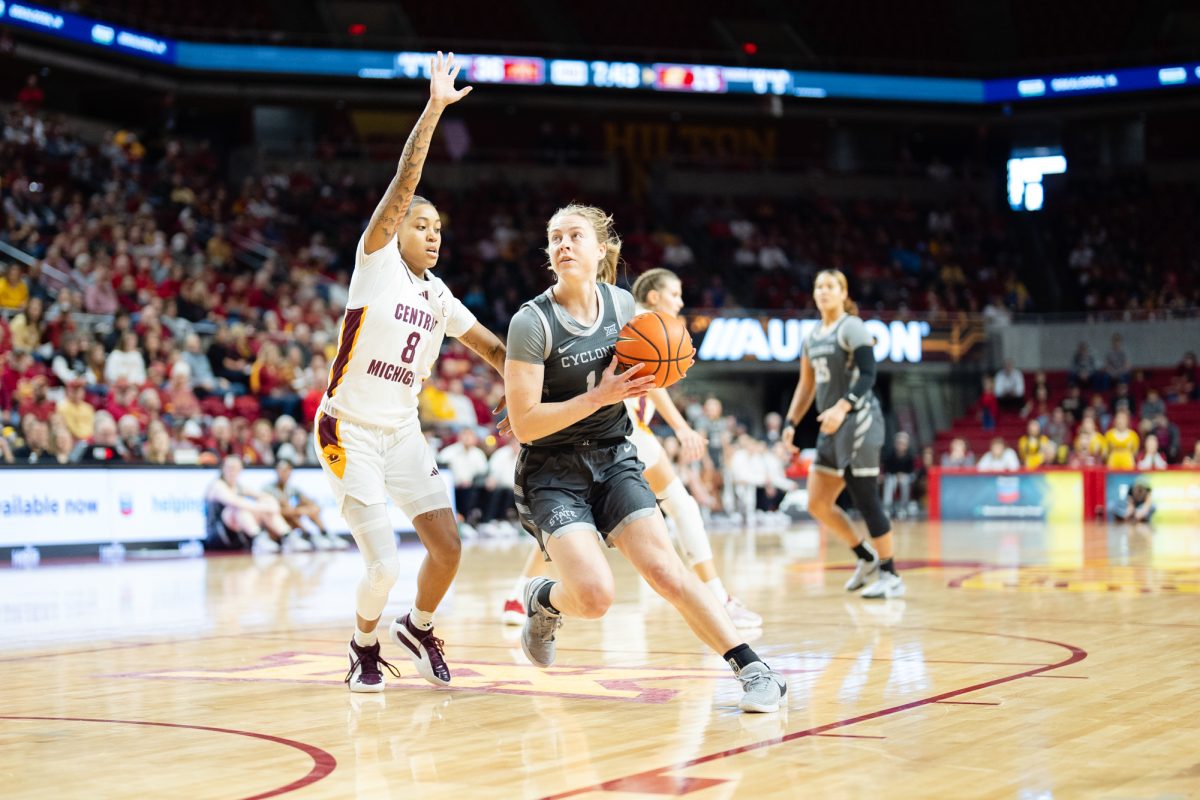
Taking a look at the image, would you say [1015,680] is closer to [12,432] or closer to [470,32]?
[12,432]

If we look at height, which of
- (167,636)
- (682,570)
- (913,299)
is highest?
(913,299)

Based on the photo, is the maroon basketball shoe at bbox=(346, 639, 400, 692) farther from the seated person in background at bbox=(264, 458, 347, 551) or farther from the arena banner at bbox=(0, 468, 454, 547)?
the seated person in background at bbox=(264, 458, 347, 551)

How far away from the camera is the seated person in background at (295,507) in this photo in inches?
652

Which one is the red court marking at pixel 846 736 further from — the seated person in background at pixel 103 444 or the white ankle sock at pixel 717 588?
the seated person in background at pixel 103 444

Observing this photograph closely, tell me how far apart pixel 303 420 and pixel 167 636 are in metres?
10.5

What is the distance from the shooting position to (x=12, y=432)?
15.5 metres

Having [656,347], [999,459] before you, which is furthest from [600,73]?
[656,347]

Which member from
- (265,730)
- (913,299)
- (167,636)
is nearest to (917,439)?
(913,299)

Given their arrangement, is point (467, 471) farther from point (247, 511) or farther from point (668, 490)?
point (668, 490)

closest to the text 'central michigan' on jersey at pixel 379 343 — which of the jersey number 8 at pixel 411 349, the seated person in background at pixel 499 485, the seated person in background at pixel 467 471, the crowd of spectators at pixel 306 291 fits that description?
the jersey number 8 at pixel 411 349

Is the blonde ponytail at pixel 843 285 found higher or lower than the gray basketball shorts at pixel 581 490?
higher

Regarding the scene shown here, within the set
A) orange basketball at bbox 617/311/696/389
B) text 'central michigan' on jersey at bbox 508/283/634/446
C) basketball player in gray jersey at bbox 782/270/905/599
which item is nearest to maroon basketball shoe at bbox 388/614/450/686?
text 'central michigan' on jersey at bbox 508/283/634/446

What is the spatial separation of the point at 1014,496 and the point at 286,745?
780 inches

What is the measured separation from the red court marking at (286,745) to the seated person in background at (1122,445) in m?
19.8
